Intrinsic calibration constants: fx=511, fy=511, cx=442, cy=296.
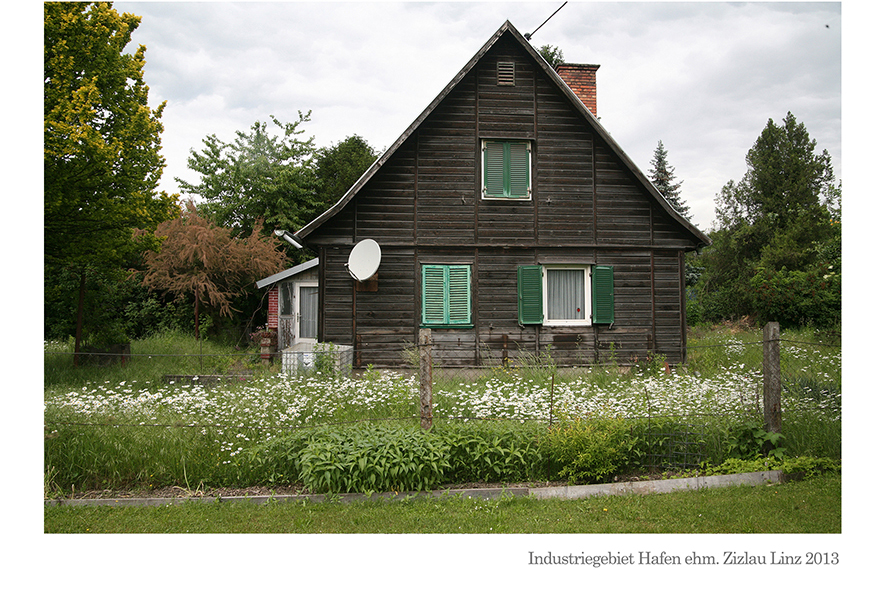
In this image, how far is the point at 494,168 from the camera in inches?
406

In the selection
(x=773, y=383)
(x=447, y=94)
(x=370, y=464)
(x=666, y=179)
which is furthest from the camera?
(x=666, y=179)

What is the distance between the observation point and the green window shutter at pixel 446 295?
33.3ft

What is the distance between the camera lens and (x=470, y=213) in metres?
10.2

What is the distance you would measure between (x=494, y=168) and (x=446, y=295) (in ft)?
9.00

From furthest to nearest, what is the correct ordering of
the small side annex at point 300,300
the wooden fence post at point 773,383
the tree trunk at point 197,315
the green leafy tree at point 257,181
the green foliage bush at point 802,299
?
the green leafy tree at point 257,181 < the green foliage bush at point 802,299 < the tree trunk at point 197,315 < the small side annex at point 300,300 < the wooden fence post at point 773,383

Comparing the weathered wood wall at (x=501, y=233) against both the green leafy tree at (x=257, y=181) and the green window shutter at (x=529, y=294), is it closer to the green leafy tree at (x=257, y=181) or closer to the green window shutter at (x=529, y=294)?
the green window shutter at (x=529, y=294)

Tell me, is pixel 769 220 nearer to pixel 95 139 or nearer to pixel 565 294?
pixel 565 294

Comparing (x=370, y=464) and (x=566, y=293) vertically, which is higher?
(x=566, y=293)

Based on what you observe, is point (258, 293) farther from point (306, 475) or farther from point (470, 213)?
point (306, 475)

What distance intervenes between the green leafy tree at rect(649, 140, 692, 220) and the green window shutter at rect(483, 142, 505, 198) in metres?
31.0

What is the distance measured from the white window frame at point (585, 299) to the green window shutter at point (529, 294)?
0.21 metres

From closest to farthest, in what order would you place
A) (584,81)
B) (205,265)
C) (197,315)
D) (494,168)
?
1. (494,168)
2. (584,81)
3. (197,315)
4. (205,265)

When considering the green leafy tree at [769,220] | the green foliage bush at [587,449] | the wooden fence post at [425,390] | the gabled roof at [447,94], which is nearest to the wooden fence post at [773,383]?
the green foliage bush at [587,449]

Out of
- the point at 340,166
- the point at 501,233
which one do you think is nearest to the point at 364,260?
the point at 501,233
